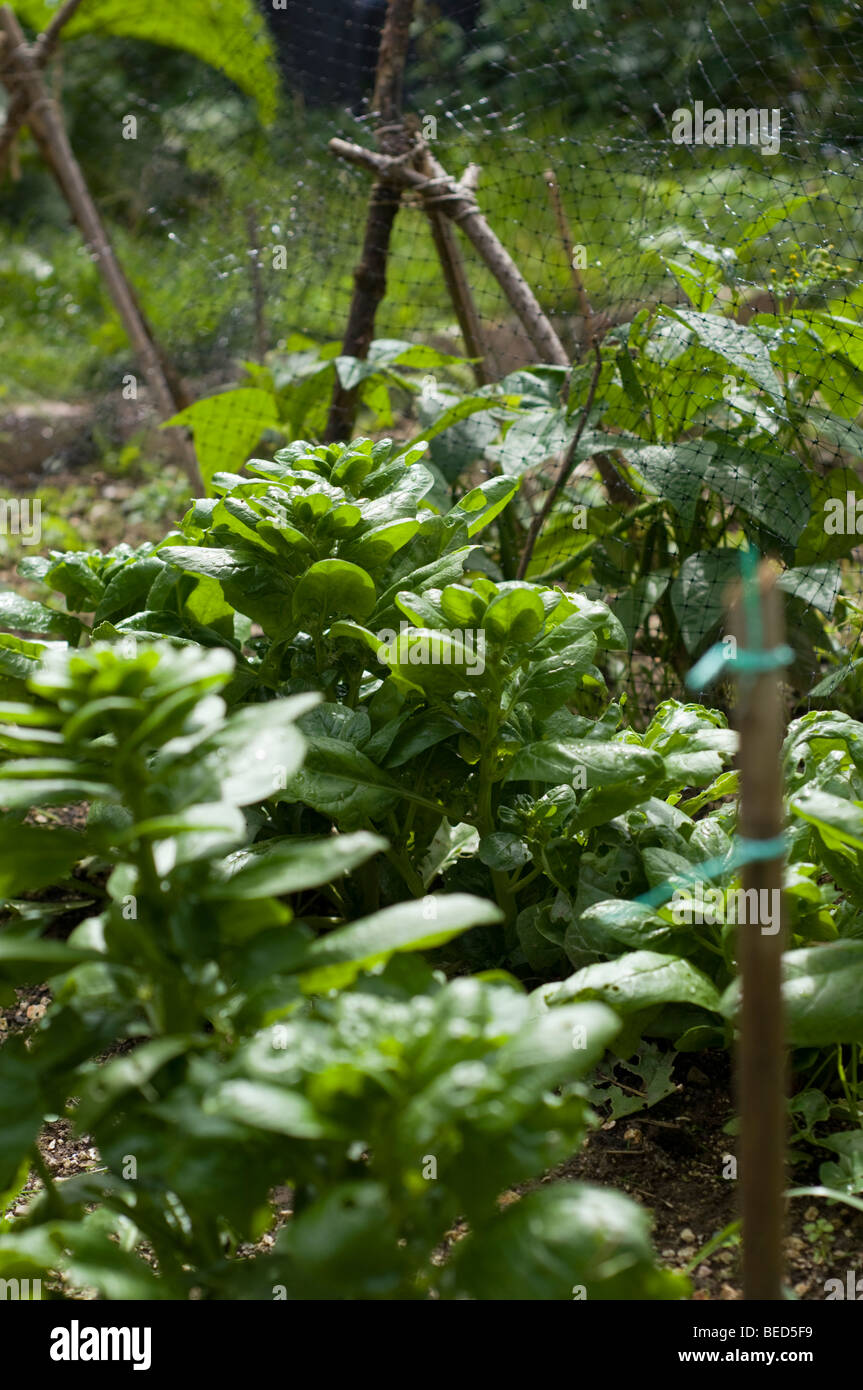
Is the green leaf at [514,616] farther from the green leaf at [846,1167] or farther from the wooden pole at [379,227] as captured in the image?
the wooden pole at [379,227]

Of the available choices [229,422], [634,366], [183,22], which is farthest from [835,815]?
[183,22]

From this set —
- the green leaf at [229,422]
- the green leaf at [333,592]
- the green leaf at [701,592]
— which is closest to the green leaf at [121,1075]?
the green leaf at [333,592]

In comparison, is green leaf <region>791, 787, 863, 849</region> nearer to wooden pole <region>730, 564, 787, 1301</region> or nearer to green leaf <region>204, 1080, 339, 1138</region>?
wooden pole <region>730, 564, 787, 1301</region>

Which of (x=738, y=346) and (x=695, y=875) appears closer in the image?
(x=695, y=875)

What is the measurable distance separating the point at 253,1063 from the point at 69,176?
341 cm

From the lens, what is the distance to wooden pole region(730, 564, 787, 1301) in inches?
33.3

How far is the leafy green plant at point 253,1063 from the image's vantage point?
0.83 m

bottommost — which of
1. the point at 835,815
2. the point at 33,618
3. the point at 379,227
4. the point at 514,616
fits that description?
the point at 835,815

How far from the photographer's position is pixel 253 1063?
0.87 meters

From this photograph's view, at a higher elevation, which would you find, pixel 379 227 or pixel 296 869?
pixel 379 227

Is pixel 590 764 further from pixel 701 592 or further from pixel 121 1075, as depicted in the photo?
pixel 701 592

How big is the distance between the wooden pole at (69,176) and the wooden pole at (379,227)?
0.73 meters
